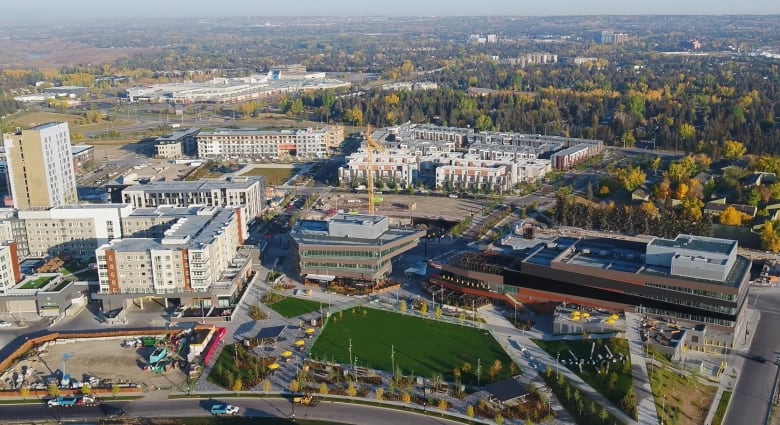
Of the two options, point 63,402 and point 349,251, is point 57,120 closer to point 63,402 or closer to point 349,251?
point 349,251

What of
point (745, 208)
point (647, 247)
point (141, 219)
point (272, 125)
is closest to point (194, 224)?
point (141, 219)

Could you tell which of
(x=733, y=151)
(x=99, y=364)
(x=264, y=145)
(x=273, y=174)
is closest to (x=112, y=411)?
(x=99, y=364)

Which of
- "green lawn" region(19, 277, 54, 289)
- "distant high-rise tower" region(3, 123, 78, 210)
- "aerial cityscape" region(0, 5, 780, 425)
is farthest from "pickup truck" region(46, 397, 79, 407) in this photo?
"distant high-rise tower" region(3, 123, 78, 210)

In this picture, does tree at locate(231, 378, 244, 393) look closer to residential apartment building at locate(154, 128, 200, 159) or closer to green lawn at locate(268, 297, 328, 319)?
green lawn at locate(268, 297, 328, 319)

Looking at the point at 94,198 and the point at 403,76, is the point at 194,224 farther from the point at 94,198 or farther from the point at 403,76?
the point at 403,76

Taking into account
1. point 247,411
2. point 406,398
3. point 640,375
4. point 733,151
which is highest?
point 733,151

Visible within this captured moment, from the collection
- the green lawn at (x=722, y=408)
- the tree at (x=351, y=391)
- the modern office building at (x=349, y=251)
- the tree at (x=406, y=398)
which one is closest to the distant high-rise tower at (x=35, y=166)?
the modern office building at (x=349, y=251)
